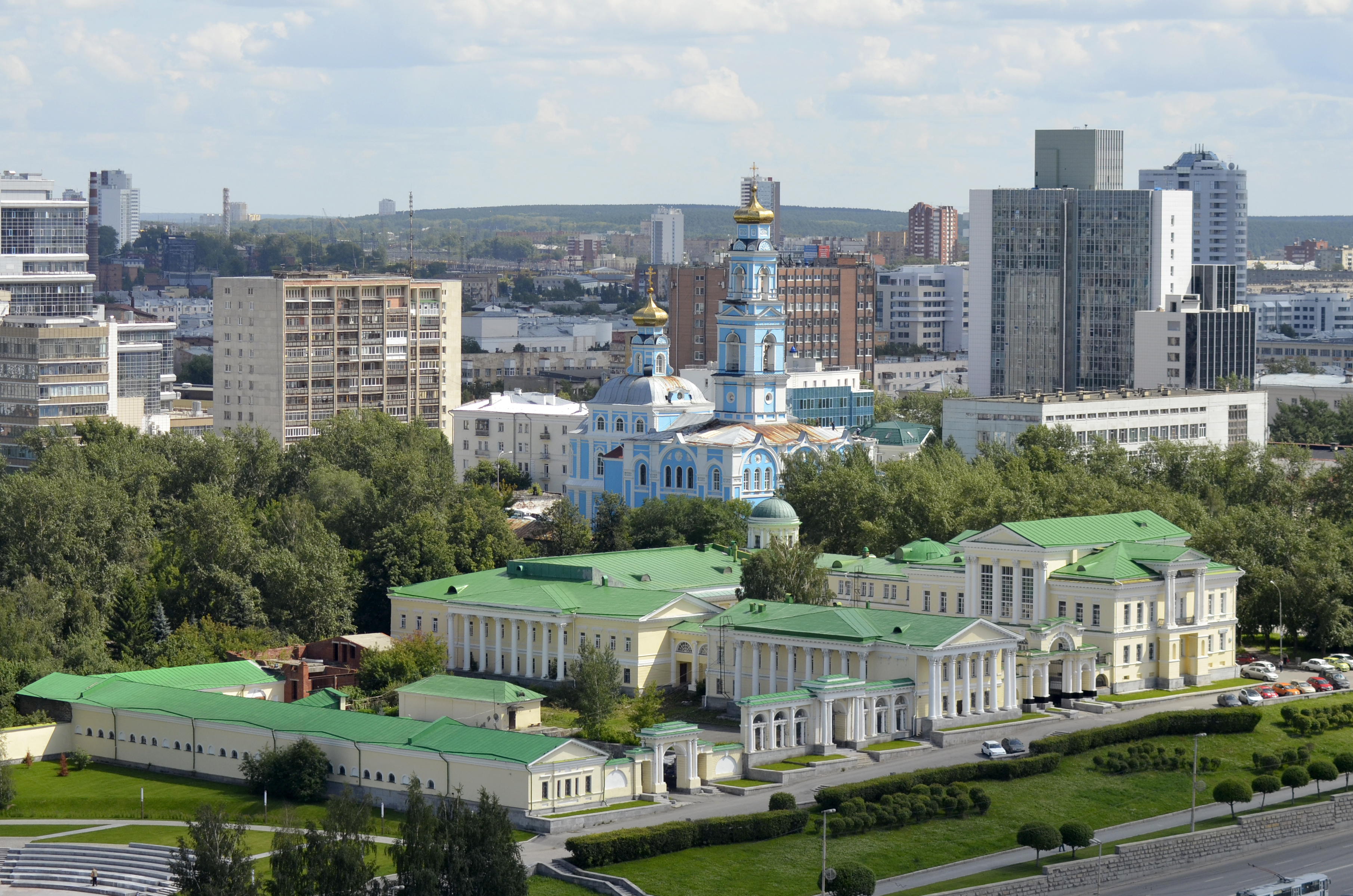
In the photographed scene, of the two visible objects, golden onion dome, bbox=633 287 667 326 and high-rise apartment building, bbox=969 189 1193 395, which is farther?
high-rise apartment building, bbox=969 189 1193 395

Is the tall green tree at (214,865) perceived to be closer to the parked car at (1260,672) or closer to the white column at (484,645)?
the white column at (484,645)

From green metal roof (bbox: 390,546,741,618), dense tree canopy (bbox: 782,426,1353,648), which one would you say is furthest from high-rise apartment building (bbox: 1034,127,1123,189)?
green metal roof (bbox: 390,546,741,618)

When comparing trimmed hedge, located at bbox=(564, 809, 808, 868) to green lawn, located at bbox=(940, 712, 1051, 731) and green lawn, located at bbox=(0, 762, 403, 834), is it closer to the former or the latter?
green lawn, located at bbox=(0, 762, 403, 834)

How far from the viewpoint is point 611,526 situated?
12188 centimetres

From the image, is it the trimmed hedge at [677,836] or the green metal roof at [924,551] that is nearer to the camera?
the trimmed hedge at [677,836]

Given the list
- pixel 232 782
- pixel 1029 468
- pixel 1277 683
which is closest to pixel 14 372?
pixel 1029 468

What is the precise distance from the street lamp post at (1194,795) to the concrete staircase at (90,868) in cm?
3311

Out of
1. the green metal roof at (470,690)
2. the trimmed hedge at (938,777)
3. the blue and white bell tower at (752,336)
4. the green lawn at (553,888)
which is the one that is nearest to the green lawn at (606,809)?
the green lawn at (553,888)

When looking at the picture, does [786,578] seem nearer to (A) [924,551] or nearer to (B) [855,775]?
(A) [924,551]

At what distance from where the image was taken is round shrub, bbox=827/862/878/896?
6688 centimetres

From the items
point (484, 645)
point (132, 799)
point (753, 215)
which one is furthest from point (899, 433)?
point (132, 799)

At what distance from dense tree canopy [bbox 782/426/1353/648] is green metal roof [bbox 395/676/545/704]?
32.7 metres

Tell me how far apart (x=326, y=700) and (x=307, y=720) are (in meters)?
7.39

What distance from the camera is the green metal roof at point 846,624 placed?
3450 inches
